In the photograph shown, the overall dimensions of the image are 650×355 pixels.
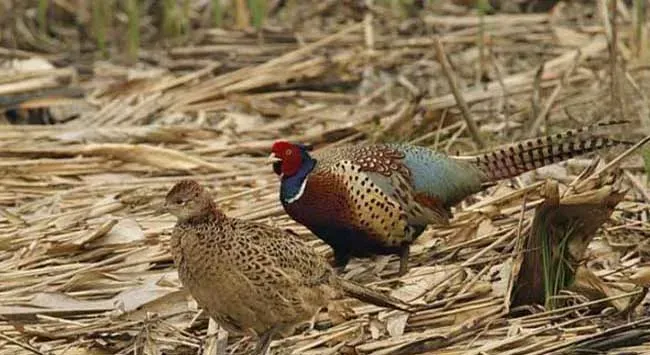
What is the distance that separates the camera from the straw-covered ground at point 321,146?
16.7 feet

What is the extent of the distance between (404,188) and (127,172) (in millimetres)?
1716

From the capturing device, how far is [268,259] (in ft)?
15.9

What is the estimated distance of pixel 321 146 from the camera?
765cm

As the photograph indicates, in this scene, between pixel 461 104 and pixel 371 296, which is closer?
pixel 371 296

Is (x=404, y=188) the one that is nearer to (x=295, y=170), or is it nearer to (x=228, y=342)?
(x=295, y=170)

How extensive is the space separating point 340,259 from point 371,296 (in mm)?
851

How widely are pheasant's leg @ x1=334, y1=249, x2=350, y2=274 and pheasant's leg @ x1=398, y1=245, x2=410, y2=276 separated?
7.2 inches

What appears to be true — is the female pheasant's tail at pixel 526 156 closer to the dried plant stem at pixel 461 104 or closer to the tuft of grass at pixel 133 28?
the dried plant stem at pixel 461 104

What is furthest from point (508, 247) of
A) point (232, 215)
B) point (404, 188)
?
point (232, 215)

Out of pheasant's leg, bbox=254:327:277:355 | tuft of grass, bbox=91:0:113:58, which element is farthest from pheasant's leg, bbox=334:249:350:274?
tuft of grass, bbox=91:0:113:58

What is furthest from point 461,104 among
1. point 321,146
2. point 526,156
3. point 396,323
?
point 396,323

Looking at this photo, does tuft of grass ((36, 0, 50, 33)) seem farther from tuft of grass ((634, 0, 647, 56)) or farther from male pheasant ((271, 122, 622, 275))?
male pheasant ((271, 122, 622, 275))

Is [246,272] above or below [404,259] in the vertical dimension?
above

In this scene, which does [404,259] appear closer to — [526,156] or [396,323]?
[526,156]
